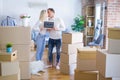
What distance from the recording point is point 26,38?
4230mm

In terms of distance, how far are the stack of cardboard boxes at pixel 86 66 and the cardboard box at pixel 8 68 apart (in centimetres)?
110

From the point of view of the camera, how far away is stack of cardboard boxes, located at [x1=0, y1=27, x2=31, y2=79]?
13.6ft

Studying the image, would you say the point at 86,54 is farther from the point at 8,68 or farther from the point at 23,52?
the point at 8,68

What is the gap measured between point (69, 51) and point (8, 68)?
1723 millimetres

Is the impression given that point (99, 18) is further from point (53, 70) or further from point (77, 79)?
point (77, 79)

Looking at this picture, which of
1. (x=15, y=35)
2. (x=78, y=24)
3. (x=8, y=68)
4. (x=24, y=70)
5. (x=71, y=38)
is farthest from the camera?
(x=78, y=24)

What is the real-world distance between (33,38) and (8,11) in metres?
1.51

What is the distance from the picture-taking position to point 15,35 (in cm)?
417

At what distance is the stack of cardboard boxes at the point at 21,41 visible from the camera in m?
4.13

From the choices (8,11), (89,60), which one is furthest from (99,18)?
(89,60)

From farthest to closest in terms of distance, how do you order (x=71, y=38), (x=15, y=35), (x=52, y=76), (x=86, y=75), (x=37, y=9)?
(x=37, y=9), (x=71, y=38), (x=52, y=76), (x=15, y=35), (x=86, y=75)

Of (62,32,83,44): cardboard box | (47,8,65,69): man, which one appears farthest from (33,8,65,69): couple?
(62,32,83,44): cardboard box

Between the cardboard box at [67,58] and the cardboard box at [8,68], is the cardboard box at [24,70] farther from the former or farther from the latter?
the cardboard box at [67,58]

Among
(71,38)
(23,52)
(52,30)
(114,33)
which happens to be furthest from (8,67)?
(52,30)
